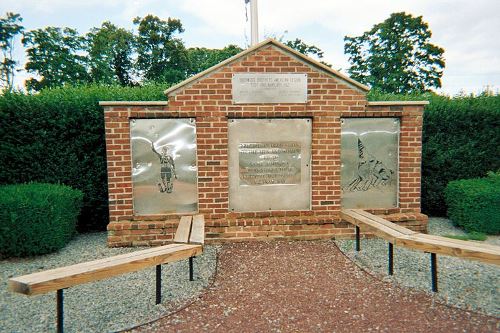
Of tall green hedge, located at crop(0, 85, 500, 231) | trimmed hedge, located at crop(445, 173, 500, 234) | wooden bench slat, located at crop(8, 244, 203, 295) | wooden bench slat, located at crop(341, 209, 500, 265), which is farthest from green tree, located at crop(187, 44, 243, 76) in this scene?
wooden bench slat, located at crop(8, 244, 203, 295)

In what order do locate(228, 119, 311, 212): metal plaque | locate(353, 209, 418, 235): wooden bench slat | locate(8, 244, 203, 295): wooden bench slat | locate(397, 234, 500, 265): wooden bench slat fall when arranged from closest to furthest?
locate(8, 244, 203, 295): wooden bench slat < locate(397, 234, 500, 265): wooden bench slat < locate(353, 209, 418, 235): wooden bench slat < locate(228, 119, 311, 212): metal plaque

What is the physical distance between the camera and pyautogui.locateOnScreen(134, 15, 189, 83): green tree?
107 ft

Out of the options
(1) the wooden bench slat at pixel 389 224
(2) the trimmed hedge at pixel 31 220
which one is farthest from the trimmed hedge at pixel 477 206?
(2) the trimmed hedge at pixel 31 220

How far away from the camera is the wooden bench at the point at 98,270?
8.52ft

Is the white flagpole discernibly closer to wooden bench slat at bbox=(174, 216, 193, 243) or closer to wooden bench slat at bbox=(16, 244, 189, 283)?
wooden bench slat at bbox=(174, 216, 193, 243)

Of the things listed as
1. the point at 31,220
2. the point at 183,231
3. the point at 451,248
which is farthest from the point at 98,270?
the point at 451,248

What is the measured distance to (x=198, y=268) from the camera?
173 inches

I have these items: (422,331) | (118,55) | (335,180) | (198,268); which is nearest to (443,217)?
(335,180)

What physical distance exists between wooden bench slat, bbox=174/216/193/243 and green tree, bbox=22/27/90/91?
3033 cm

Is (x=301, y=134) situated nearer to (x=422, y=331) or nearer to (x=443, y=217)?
(x=422, y=331)

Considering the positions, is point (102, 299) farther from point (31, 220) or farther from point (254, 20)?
point (254, 20)

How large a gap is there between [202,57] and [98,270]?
120 ft

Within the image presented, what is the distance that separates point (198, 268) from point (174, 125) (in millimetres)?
2195

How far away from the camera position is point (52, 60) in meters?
31.8
